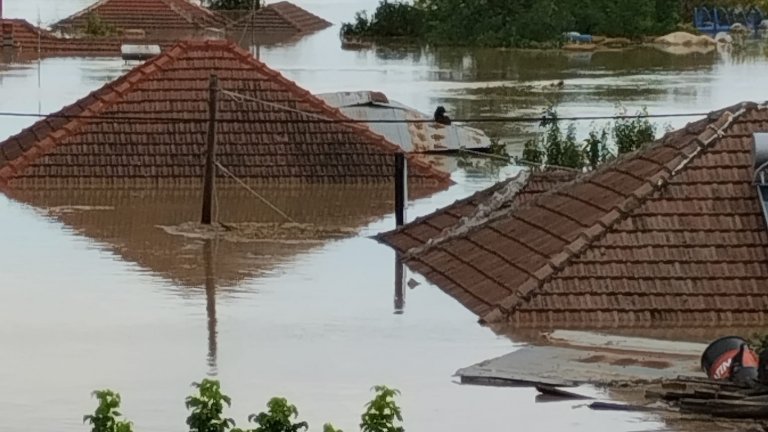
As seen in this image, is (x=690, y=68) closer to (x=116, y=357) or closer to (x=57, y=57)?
(x=57, y=57)

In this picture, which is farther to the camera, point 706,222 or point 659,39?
point 659,39

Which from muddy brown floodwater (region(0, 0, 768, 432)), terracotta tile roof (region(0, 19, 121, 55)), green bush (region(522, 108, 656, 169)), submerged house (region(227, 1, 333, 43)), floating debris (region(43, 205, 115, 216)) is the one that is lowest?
muddy brown floodwater (region(0, 0, 768, 432))

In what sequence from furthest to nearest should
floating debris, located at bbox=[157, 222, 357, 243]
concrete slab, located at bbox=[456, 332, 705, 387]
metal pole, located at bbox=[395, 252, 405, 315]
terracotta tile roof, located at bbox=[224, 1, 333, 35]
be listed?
terracotta tile roof, located at bbox=[224, 1, 333, 35] < floating debris, located at bbox=[157, 222, 357, 243] < metal pole, located at bbox=[395, 252, 405, 315] < concrete slab, located at bbox=[456, 332, 705, 387]

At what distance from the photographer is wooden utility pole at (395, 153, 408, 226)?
2266 cm

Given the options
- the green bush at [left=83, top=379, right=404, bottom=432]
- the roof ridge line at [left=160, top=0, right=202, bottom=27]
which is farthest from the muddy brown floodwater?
the roof ridge line at [left=160, top=0, right=202, bottom=27]

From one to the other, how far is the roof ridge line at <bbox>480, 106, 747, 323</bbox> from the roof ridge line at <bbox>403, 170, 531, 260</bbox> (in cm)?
258

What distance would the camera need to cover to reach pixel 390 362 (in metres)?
16.3

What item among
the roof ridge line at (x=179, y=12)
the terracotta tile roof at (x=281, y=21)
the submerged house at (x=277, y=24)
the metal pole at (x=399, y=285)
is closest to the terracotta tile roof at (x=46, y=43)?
the roof ridge line at (x=179, y=12)

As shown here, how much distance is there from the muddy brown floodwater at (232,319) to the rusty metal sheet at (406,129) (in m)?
0.78

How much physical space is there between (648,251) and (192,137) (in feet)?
35.6

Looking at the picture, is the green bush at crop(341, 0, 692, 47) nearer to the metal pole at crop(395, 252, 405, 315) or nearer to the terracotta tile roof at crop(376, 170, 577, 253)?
the terracotta tile roof at crop(376, 170, 577, 253)

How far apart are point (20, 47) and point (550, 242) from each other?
43442 mm

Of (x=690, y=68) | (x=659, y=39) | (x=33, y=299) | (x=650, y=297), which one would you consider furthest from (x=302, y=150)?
(x=659, y=39)

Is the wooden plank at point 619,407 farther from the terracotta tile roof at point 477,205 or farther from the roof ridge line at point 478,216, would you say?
the terracotta tile roof at point 477,205
